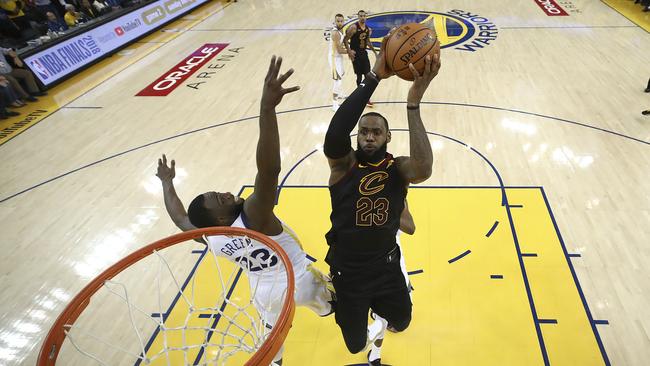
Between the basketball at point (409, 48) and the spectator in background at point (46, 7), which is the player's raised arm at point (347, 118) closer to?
the basketball at point (409, 48)

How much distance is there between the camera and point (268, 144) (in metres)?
1.89

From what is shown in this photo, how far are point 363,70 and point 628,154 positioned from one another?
4.51 meters

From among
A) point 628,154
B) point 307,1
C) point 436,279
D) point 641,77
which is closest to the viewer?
point 436,279

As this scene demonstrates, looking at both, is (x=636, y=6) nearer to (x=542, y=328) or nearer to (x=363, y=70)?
(x=363, y=70)

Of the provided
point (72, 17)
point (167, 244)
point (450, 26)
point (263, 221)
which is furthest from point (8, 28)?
point (263, 221)

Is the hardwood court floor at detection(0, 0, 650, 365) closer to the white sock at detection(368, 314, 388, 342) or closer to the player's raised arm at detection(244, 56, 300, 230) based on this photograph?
the white sock at detection(368, 314, 388, 342)

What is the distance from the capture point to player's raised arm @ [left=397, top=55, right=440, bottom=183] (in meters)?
1.96

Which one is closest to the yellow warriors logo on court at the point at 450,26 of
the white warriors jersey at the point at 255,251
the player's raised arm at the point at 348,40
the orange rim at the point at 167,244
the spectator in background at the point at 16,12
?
the player's raised arm at the point at 348,40

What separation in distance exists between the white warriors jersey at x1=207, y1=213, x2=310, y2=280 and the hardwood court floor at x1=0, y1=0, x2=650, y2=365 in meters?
1.31

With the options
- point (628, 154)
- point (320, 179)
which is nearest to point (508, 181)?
point (628, 154)

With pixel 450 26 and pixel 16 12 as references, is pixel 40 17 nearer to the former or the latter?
pixel 16 12

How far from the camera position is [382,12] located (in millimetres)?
13422

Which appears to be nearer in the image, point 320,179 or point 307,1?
point 320,179

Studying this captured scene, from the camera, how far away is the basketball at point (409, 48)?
2.53 metres
